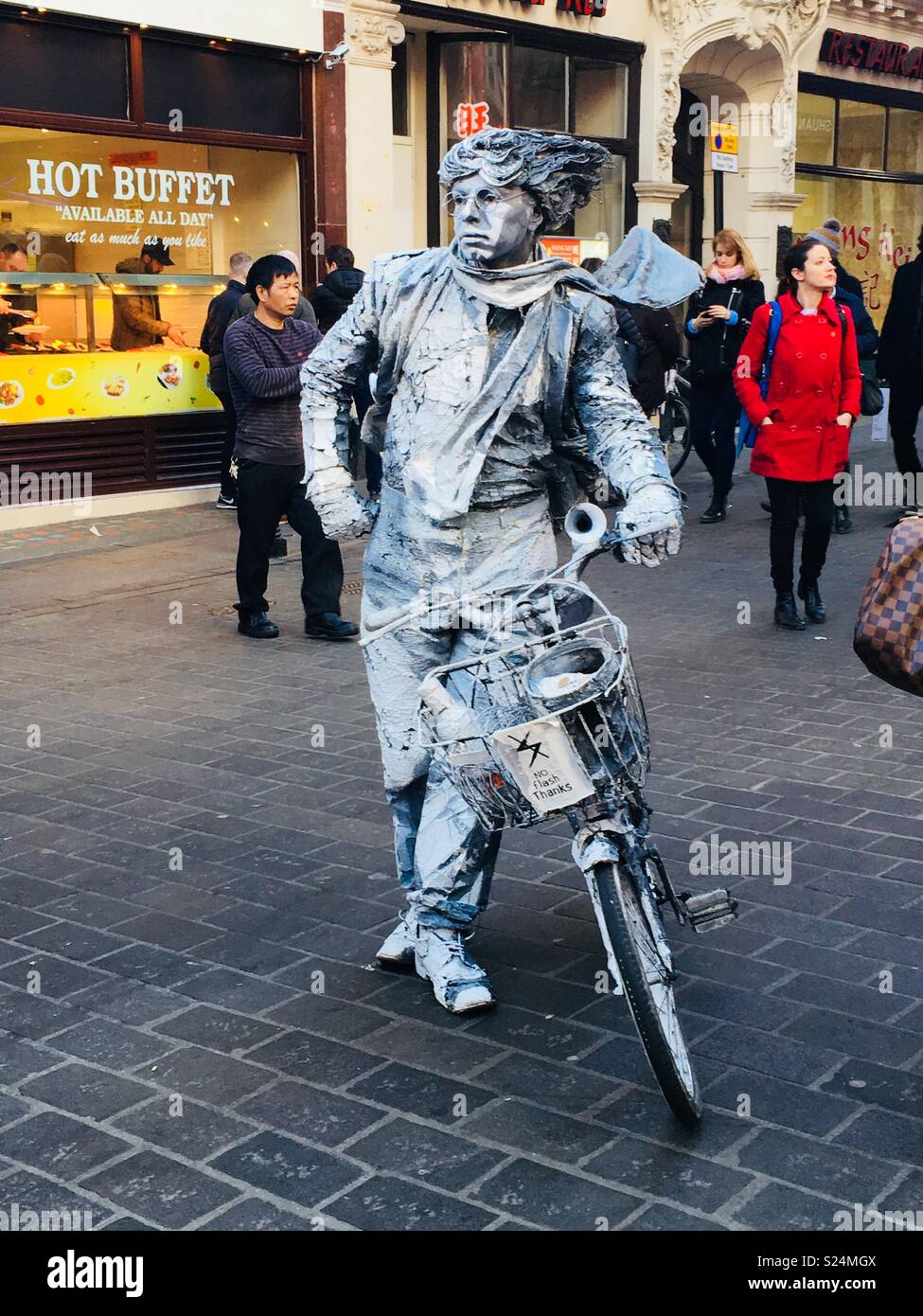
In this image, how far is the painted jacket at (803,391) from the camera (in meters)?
8.43

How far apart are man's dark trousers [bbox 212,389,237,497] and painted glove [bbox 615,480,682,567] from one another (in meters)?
9.51

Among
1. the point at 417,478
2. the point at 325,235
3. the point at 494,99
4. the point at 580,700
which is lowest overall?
the point at 580,700

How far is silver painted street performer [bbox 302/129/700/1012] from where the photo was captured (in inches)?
157

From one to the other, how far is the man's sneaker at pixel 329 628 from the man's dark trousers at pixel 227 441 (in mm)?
4479

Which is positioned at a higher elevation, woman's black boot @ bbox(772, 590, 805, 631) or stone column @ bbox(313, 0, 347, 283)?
stone column @ bbox(313, 0, 347, 283)

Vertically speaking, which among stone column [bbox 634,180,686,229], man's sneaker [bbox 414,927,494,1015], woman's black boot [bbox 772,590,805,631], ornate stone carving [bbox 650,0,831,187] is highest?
ornate stone carving [bbox 650,0,831,187]

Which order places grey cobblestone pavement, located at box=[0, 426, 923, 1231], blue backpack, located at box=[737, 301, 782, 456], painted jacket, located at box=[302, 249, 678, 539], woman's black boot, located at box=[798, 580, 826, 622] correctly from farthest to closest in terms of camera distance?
woman's black boot, located at box=[798, 580, 826, 622], blue backpack, located at box=[737, 301, 782, 456], painted jacket, located at box=[302, 249, 678, 539], grey cobblestone pavement, located at box=[0, 426, 923, 1231]

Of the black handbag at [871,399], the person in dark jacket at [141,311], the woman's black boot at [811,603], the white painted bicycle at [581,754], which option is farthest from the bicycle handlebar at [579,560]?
the person in dark jacket at [141,311]

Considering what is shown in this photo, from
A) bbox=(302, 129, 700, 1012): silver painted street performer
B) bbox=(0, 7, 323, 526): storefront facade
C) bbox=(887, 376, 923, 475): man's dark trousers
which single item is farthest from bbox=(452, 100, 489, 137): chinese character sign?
bbox=(302, 129, 700, 1012): silver painted street performer

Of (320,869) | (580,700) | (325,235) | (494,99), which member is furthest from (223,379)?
(580,700)

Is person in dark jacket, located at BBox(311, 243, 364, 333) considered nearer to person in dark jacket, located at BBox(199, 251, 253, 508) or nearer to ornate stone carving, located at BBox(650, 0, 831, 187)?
person in dark jacket, located at BBox(199, 251, 253, 508)

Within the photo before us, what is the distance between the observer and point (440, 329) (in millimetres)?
4070
